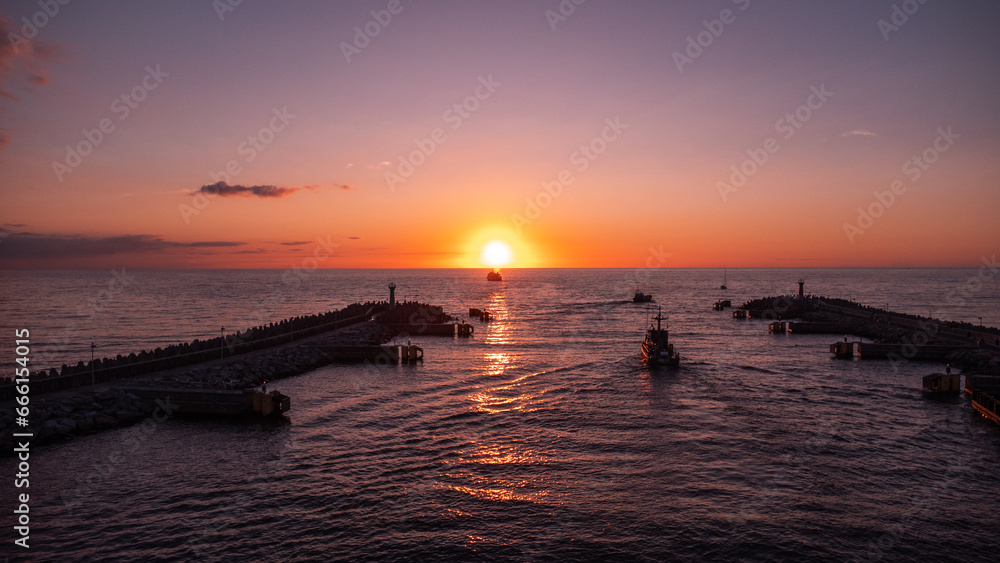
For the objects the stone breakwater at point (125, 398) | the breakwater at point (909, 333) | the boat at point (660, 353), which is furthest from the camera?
the boat at point (660, 353)

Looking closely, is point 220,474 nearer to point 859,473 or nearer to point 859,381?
point 859,473

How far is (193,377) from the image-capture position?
38.3 meters

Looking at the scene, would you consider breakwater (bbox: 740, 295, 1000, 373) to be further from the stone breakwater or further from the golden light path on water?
the stone breakwater

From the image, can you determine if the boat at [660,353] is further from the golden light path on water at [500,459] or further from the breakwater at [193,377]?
the breakwater at [193,377]

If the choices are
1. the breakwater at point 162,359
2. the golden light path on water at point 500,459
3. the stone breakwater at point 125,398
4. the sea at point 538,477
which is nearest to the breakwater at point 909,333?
the sea at point 538,477

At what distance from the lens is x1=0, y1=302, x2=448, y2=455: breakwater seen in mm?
29391

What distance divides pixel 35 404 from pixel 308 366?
23.3 metres

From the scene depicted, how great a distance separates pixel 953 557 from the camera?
1912 centimetres

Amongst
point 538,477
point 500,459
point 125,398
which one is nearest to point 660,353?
point 500,459

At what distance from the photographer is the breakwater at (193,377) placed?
2939cm

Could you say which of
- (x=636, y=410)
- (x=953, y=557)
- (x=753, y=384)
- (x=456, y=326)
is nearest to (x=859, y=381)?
(x=753, y=384)

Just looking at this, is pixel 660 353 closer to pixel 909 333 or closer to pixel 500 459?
pixel 500 459

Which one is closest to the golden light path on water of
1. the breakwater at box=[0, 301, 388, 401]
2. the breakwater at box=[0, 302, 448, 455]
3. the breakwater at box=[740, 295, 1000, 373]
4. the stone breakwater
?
the breakwater at box=[0, 302, 448, 455]

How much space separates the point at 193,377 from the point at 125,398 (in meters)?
5.40
